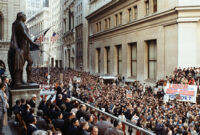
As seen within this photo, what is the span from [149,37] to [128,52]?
7054 mm

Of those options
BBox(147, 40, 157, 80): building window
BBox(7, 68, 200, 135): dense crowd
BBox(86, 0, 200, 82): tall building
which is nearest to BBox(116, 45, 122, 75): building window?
BBox(86, 0, 200, 82): tall building

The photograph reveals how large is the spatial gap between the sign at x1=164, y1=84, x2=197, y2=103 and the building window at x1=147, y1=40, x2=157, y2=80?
11.9 m

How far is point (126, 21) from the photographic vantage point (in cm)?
3878

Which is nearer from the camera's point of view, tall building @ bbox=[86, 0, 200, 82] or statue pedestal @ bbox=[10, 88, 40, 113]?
statue pedestal @ bbox=[10, 88, 40, 113]

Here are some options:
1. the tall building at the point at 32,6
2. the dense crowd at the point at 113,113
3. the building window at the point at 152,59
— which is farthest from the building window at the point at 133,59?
the tall building at the point at 32,6

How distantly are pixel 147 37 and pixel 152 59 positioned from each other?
9.75 ft

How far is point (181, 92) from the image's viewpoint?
19.7m

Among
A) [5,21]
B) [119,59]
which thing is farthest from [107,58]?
[5,21]

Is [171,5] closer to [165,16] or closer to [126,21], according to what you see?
[165,16]

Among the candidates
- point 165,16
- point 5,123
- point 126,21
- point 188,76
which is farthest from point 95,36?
point 5,123

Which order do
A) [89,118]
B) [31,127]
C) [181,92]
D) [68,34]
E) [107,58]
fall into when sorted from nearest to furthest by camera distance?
[31,127] < [89,118] < [181,92] < [107,58] < [68,34]

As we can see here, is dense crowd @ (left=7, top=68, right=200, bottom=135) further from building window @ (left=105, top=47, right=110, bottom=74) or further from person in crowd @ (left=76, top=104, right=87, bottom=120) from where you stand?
building window @ (left=105, top=47, right=110, bottom=74)

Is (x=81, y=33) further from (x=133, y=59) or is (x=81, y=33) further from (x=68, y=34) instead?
(x=133, y=59)

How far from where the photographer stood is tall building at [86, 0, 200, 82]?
1063 inches
